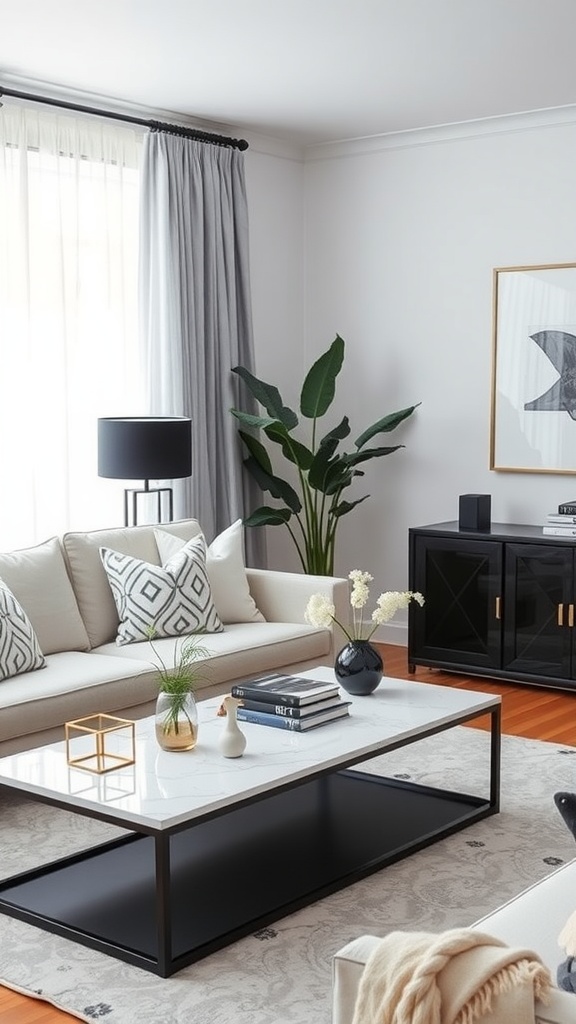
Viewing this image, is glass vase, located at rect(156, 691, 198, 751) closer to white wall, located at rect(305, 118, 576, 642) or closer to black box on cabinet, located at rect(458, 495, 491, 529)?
black box on cabinet, located at rect(458, 495, 491, 529)

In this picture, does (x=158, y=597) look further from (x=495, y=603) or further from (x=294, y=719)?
(x=495, y=603)

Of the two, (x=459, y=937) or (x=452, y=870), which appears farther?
(x=452, y=870)

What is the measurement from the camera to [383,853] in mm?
3551

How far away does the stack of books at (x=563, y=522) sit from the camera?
18.5 ft

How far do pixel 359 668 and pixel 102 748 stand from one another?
100cm

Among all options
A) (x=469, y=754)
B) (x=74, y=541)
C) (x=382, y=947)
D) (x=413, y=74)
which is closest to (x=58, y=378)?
(x=74, y=541)

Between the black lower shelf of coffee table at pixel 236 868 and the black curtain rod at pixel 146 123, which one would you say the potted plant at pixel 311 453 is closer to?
the black curtain rod at pixel 146 123

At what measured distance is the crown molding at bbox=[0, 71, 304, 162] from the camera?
527 cm

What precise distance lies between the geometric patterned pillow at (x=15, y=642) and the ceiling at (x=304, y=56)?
6.71 ft

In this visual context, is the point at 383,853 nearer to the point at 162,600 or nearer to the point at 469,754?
the point at 469,754

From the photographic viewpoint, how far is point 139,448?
16.6 ft

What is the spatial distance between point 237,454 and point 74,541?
1676 millimetres

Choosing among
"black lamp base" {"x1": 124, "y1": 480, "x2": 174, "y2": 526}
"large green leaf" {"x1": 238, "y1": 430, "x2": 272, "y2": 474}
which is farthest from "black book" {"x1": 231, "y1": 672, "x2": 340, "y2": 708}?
"large green leaf" {"x1": 238, "y1": 430, "x2": 272, "y2": 474}

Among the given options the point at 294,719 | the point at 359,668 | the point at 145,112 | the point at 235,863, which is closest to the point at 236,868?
the point at 235,863
